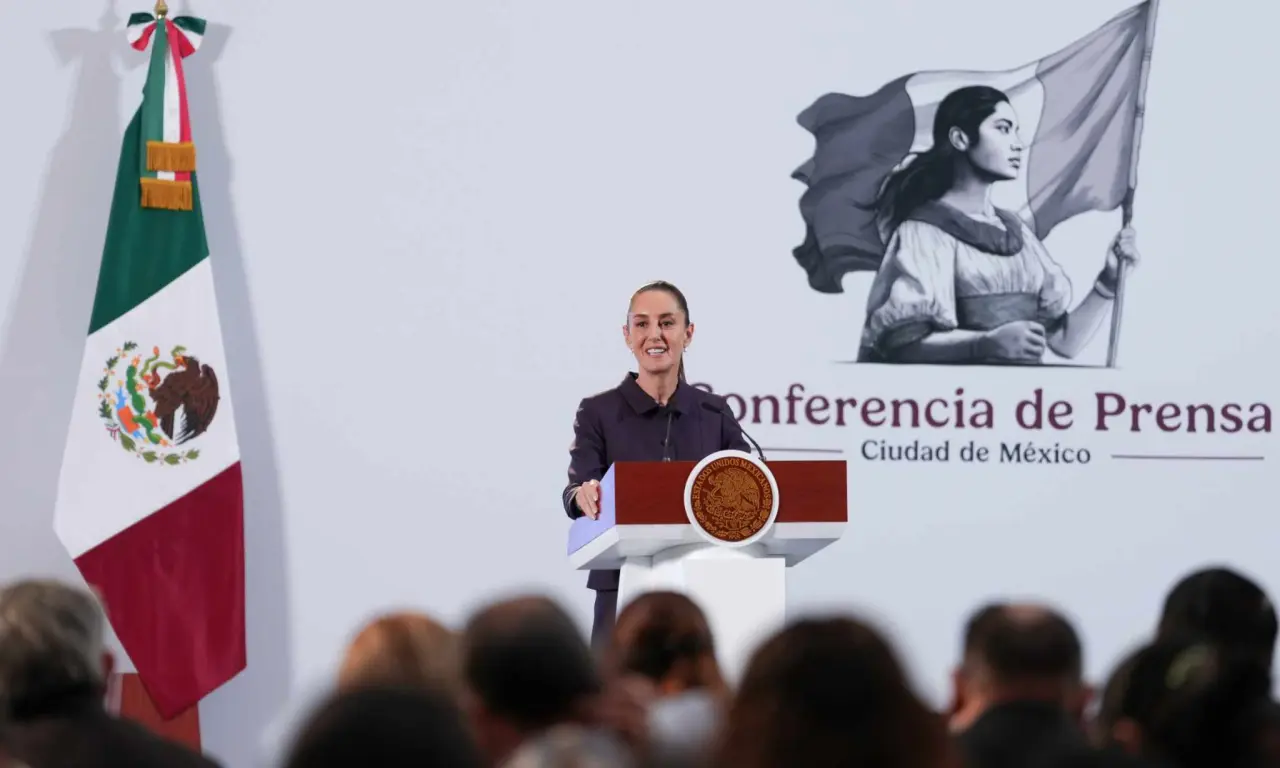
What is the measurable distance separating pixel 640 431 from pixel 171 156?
2226 mm

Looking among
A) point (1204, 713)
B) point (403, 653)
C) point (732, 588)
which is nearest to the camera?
point (1204, 713)

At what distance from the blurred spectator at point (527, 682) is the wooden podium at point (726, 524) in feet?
5.87

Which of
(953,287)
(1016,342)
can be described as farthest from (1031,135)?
(1016,342)

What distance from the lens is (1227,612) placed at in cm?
313

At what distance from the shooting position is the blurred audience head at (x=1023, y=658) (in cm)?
253

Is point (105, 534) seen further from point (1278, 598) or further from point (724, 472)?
point (1278, 598)

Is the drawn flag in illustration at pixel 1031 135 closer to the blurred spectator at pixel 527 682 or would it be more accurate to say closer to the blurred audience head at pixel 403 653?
the blurred audience head at pixel 403 653

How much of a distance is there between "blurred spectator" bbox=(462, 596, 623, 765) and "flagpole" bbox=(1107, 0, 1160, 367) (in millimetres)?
5069

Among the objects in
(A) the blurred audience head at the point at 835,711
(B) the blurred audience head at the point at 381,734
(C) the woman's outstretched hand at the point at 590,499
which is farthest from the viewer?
(C) the woman's outstretched hand at the point at 590,499

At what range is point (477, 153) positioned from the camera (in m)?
6.72

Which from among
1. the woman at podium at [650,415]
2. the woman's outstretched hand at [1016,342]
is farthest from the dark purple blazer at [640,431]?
the woman's outstretched hand at [1016,342]

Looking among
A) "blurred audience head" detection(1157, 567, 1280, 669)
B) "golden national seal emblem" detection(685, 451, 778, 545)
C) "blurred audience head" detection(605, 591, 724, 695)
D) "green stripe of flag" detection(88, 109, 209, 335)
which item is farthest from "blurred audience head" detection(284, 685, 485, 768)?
"green stripe of flag" detection(88, 109, 209, 335)

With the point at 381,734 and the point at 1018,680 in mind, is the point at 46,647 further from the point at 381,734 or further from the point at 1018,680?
the point at 1018,680

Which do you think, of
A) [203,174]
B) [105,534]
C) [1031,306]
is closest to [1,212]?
[203,174]
